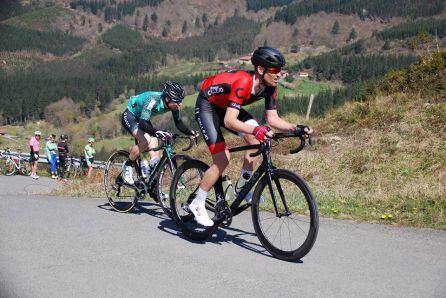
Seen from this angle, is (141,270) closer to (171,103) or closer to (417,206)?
(171,103)

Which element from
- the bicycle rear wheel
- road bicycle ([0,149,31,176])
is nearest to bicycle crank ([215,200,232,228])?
the bicycle rear wheel

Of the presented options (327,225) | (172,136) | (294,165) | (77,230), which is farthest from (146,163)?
(294,165)

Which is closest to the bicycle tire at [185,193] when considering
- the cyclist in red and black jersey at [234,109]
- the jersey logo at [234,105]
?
the cyclist in red and black jersey at [234,109]

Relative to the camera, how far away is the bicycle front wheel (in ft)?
14.3

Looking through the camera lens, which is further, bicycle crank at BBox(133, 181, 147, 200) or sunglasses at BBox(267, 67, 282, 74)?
bicycle crank at BBox(133, 181, 147, 200)

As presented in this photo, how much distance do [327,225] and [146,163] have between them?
296 cm

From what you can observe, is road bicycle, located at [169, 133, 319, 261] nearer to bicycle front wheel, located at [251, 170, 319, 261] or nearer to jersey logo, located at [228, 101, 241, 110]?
bicycle front wheel, located at [251, 170, 319, 261]

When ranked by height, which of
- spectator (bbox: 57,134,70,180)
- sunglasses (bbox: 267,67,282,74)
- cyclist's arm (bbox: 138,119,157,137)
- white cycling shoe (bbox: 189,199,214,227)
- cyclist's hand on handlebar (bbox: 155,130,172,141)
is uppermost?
sunglasses (bbox: 267,67,282,74)

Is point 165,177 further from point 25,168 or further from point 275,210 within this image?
point 25,168

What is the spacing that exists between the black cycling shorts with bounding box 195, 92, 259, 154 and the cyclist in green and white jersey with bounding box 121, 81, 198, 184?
1.23m

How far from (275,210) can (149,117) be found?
8.79ft

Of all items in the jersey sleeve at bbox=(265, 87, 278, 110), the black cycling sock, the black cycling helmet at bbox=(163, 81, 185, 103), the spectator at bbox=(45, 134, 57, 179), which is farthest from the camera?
the spectator at bbox=(45, 134, 57, 179)

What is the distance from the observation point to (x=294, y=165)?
417 inches

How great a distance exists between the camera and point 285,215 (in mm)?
4789
